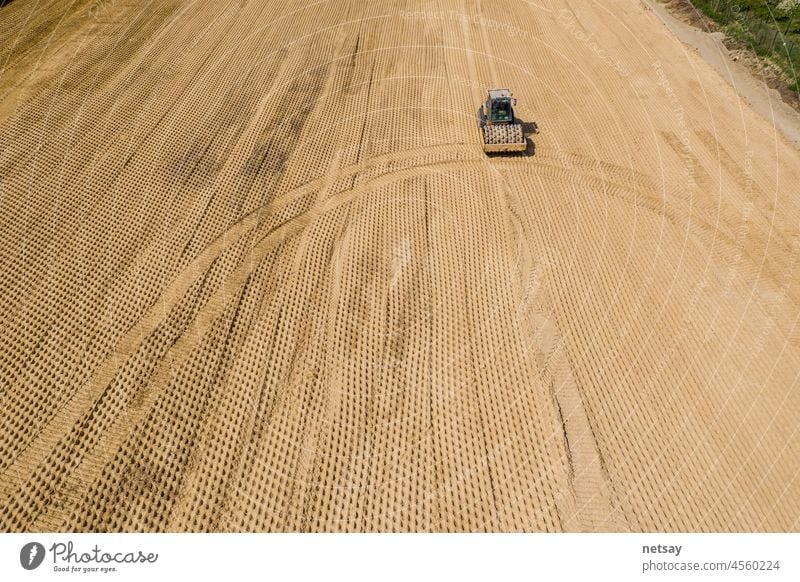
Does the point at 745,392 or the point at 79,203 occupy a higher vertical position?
the point at 79,203

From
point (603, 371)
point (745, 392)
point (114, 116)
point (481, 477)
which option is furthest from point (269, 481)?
point (114, 116)

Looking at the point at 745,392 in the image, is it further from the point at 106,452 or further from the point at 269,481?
the point at 106,452

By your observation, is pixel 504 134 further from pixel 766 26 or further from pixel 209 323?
pixel 766 26

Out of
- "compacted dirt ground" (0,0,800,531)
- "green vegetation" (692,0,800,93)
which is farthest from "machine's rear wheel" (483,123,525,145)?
"green vegetation" (692,0,800,93)

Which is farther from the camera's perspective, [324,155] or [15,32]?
A: [15,32]

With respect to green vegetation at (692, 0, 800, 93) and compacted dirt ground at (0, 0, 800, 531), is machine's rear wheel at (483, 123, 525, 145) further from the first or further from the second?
green vegetation at (692, 0, 800, 93)

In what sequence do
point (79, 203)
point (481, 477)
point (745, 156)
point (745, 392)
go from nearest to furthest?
point (481, 477) < point (745, 392) < point (79, 203) < point (745, 156)

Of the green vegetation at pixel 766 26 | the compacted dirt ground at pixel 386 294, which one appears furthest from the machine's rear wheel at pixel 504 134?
the green vegetation at pixel 766 26
